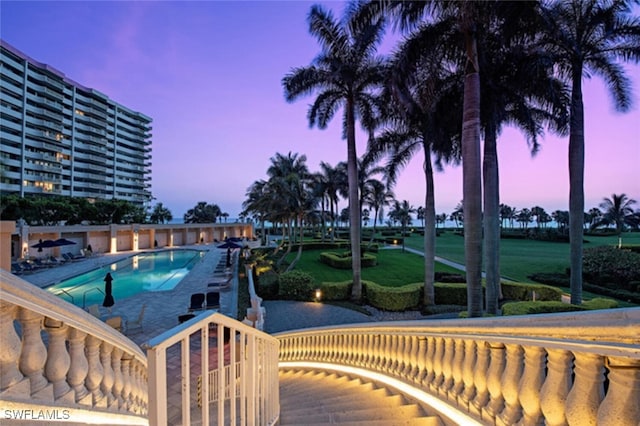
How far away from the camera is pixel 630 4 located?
28.9 feet

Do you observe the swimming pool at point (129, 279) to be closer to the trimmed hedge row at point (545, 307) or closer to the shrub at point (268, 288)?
the shrub at point (268, 288)

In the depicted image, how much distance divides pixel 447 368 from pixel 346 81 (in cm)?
1298

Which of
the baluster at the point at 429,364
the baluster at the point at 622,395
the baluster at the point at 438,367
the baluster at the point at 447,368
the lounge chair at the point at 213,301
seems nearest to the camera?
the baluster at the point at 622,395

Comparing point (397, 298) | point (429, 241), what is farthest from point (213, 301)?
point (429, 241)

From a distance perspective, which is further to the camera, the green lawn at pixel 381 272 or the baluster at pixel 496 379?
the green lawn at pixel 381 272

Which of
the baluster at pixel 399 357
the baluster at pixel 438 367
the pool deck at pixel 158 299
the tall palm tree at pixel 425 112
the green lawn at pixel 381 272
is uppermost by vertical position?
the tall palm tree at pixel 425 112

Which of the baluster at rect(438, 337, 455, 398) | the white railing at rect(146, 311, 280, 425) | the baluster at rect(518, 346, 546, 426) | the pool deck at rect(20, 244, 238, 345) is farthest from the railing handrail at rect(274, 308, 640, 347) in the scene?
the pool deck at rect(20, 244, 238, 345)

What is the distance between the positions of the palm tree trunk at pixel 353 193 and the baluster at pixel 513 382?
1135cm

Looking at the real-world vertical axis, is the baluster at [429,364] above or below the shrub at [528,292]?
above

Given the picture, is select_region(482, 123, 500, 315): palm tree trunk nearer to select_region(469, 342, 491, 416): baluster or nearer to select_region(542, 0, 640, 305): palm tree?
select_region(542, 0, 640, 305): palm tree

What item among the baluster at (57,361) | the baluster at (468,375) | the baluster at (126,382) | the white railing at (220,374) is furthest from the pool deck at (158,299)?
the baluster at (468,375)

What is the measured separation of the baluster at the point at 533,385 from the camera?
5.30 ft

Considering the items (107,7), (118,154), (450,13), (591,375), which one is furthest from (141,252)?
(118,154)

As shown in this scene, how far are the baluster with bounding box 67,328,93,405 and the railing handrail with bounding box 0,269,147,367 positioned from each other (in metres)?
0.13
